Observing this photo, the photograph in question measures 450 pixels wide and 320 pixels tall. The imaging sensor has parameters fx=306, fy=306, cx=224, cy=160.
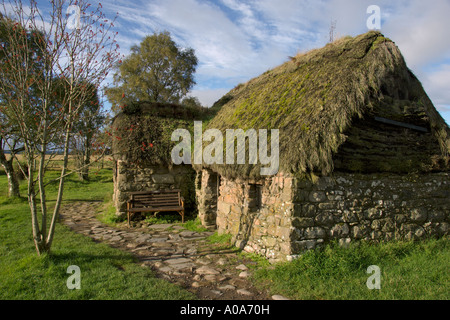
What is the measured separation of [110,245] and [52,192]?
→ 458 inches

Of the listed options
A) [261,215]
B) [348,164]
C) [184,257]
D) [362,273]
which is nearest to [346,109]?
[348,164]

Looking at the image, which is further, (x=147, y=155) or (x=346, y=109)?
(x=147, y=155)

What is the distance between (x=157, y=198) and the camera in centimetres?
916

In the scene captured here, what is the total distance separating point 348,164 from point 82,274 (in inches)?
187

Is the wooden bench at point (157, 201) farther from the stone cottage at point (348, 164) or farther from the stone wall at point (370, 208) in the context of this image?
the stone wall at point (370, 208)

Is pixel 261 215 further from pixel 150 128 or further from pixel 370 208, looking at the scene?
pixel 150 128

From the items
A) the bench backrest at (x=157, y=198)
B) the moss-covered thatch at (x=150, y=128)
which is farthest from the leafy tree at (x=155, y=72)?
the bench backrest at (x=157, y=198)

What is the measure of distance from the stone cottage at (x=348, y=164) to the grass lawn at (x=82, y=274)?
7.15 ft

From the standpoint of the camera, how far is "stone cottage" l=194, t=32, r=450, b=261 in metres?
5.21

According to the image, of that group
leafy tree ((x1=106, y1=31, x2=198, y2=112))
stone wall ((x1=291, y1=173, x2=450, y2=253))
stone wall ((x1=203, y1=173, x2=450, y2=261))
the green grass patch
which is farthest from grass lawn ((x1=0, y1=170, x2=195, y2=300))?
leafy tree ((x1=106, y1=31, x2=198, y2=112))

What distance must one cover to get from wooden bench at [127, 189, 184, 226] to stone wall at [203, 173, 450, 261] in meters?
2.98

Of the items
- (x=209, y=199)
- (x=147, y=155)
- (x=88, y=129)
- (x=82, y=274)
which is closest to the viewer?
(x=82, y=274)

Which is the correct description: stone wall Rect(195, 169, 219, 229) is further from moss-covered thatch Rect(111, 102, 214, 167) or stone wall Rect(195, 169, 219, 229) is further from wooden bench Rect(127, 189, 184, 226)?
moss-covered thatch Rect(111, 102, 214, 167)
